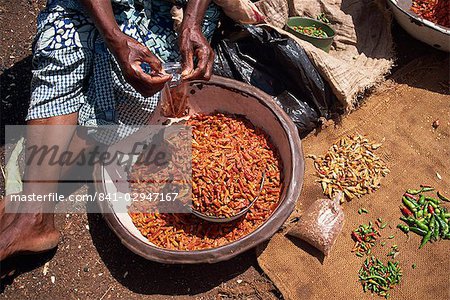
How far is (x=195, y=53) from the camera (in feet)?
7.82

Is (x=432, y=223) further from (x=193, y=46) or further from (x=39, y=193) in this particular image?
(x=39, y=193)

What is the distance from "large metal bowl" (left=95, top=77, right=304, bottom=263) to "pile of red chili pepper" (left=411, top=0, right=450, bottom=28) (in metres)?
1.68

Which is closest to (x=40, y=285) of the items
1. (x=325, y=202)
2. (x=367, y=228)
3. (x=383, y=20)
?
(x=325, y=202)

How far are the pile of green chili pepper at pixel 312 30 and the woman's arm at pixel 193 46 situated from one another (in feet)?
3.79

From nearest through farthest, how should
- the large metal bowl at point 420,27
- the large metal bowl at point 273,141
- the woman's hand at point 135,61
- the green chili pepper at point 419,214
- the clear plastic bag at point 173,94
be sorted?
the woman's hand at point 135,61, the large metal bowl at point 273,141, the clear plastic bag at point 173,94, the green chili pepper at point 419,214, the large metal bowl at point 420,27

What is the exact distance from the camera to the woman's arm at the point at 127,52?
2.14 meters

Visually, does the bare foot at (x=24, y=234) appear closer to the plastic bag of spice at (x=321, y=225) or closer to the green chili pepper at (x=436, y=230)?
the plastic bag of spice at (x=321, y=225)

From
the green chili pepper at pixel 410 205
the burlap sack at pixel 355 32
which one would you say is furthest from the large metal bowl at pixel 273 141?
the green chili pepper at pixel 410 205

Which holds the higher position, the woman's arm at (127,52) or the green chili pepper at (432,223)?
the woman's arm at (127,52)

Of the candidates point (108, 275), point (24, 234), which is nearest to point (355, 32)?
point (108, 275)

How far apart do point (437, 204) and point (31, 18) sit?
329 centimetres

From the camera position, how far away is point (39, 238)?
98.4 inches

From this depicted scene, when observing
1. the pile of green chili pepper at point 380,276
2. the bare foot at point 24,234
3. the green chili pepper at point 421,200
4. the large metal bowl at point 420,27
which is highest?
the large metal bowl at point 420,27

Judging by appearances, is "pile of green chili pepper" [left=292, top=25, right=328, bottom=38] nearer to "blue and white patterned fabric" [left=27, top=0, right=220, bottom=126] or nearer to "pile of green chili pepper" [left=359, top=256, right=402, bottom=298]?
"blue and white patterned fabric" [left=27, top=0, right=220, bottom=126]
